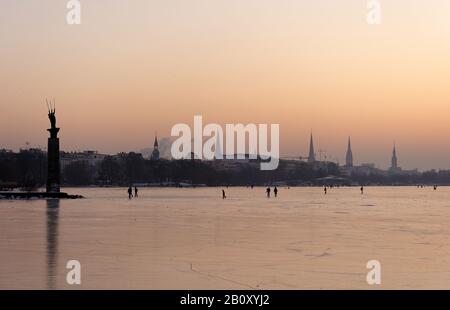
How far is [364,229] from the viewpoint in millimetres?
28219

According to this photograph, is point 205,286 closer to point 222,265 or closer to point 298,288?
point 298,288

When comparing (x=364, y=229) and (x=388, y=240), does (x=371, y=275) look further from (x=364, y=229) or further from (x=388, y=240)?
(x=364, y=229)

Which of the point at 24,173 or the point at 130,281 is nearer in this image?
the point at 130,281

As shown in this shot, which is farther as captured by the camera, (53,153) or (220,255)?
(53,153)

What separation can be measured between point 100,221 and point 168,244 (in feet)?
37.4

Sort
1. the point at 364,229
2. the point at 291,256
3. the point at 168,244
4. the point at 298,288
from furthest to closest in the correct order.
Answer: the point at 364,229 < the point at 168,244 < the point at 291,256 < the point at 298,288

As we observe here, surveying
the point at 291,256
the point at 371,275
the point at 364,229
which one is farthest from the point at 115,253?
the point at 364,229

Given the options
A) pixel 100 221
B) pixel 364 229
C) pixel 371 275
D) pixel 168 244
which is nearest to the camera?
pixel 371 275

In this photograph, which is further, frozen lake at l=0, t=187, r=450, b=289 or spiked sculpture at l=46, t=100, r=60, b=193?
spiked sculpture at l=46, t=100, r=60, b=193

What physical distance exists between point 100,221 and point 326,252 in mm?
14983

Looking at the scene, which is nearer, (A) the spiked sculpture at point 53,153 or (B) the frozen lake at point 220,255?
(B) the frozen lake at point 220,255

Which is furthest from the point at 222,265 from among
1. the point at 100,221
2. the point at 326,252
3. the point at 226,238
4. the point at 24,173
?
the point at 24,173

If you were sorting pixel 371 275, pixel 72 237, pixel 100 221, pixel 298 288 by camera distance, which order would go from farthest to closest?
pixel 100 221 → pixel 72 237 → pixel 371 275 → pixel 298 288

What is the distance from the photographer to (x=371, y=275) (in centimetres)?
1512
